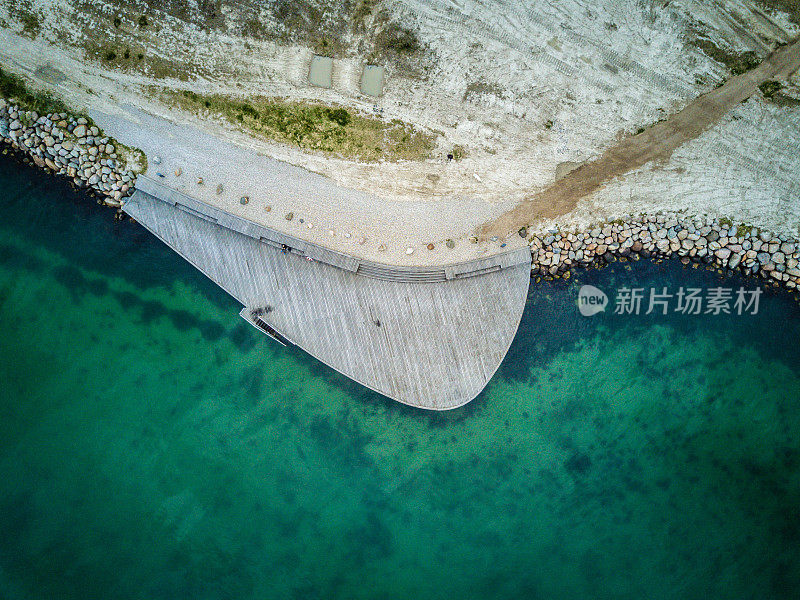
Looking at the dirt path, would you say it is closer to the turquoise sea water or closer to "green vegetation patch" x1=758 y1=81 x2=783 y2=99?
"green vegetation patch" x1=758 y1=81 x2=783 y2=99

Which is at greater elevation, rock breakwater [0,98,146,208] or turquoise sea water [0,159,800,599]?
rock breakwater [0,98,146,208]

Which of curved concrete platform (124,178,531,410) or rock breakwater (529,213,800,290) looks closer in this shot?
curved concrete platform (124,178,531,410)

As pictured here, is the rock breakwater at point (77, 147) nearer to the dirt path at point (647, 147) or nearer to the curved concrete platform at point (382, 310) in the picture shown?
the curved concrete platform at point (382, 310)

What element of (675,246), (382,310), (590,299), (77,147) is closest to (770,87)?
(675,246)

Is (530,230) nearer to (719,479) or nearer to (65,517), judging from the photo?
(719,479)

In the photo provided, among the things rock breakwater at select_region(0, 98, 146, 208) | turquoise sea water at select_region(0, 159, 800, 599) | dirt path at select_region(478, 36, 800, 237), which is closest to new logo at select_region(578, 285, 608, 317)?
turquoise sea water at select_region(0, 159, 800, 599)

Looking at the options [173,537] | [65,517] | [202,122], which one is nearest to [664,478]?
[173,537]
